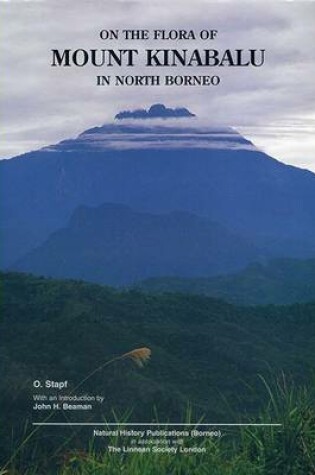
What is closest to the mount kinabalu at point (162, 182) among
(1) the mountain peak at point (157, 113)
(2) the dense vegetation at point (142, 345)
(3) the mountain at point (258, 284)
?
(1) the mountain peak at point (157, 113)

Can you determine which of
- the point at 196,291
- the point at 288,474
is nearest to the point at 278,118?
the point at 196,291

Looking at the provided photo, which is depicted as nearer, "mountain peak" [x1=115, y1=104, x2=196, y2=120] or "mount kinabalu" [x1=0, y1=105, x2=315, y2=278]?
"mountain peak" [x1=115, y1=104, x2=196, y2=120]

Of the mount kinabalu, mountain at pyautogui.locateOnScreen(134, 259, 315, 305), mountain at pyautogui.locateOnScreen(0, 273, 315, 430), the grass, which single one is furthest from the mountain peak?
the grass

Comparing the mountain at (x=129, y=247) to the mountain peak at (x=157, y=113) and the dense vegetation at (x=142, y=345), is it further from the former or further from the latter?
the mountain peak at (x=157, y=113)

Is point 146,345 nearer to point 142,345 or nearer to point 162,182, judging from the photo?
point 142,345

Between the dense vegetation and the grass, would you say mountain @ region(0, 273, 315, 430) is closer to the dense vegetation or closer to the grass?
the dense vegetation

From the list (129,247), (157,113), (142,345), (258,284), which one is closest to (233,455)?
(142,345)

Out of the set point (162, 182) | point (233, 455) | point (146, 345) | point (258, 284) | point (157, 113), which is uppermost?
point (157, 113)

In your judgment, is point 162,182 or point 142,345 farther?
point 162,182
